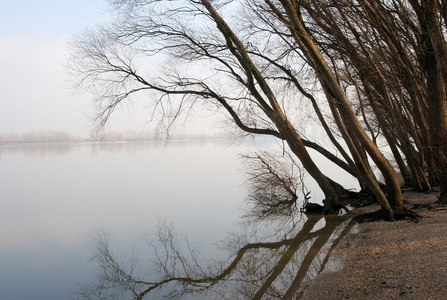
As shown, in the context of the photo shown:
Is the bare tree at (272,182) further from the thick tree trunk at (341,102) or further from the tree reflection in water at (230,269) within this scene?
the thick tree trunk at (341,102)

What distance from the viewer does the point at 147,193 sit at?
798 inches

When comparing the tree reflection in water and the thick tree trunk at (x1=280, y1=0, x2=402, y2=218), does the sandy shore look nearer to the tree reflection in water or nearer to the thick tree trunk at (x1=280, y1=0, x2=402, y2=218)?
the tree reflection in water

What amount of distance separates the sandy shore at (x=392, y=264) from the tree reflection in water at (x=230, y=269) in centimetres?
46

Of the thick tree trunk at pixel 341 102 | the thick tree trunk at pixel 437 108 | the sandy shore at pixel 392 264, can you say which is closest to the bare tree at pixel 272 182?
the thick tree trunk at pixel 341 102

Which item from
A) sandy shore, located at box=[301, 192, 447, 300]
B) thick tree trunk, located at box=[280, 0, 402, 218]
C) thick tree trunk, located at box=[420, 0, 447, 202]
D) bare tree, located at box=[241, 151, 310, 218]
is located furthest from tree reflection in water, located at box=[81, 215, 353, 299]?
bare tree, located at box=[241, 151, 310, 218]

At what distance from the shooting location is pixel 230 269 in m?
8.34

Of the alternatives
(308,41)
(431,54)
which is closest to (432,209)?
(431,54)

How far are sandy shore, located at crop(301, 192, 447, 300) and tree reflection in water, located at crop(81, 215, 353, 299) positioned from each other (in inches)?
18.1

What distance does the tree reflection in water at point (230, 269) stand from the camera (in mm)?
7047

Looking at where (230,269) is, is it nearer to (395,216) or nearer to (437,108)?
(395,216)

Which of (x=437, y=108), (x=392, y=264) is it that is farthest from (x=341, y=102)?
(x=392, y=264)

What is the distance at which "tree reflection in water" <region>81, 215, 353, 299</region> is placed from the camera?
7047 mm

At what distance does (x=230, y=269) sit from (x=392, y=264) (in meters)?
3.15

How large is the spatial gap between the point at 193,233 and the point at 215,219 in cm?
229
